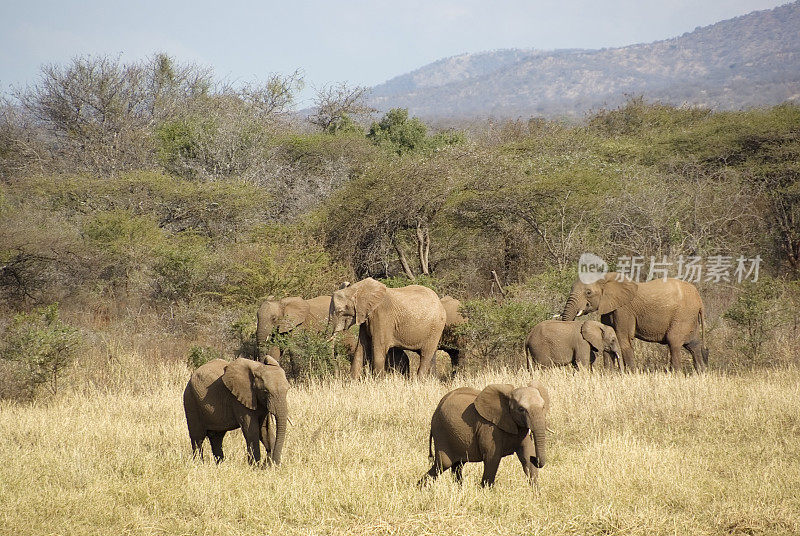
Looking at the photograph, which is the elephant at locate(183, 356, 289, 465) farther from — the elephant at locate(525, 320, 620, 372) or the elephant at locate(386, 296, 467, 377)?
the elephant at locate(386, 296, 467, 377)

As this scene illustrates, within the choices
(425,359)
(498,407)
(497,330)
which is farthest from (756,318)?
(498,407)

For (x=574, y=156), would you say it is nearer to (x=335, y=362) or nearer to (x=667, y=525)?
(x=335, y=362)

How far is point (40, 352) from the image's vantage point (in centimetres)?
1216

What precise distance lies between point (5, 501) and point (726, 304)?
15.9m

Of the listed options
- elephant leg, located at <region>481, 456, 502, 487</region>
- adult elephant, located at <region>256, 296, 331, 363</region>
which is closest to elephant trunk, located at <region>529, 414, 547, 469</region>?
elephant leg, located at <region>481, 456, 502, 487</region>

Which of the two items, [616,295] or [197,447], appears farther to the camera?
[616,295]

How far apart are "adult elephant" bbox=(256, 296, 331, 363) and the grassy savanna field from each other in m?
2.65

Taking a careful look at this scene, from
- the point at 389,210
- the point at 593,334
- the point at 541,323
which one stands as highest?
the point at 389,210

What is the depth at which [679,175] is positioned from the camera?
27.0 metres

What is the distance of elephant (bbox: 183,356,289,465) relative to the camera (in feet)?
25.3

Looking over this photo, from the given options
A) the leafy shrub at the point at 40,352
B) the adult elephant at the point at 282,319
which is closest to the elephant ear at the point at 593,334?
the adult elephant at the point at 282,319

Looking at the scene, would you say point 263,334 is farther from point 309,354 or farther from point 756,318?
point 756,318

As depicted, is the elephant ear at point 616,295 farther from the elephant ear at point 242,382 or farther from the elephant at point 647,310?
the elephant ear at point 242,382

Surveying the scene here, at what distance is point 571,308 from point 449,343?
237 cm
